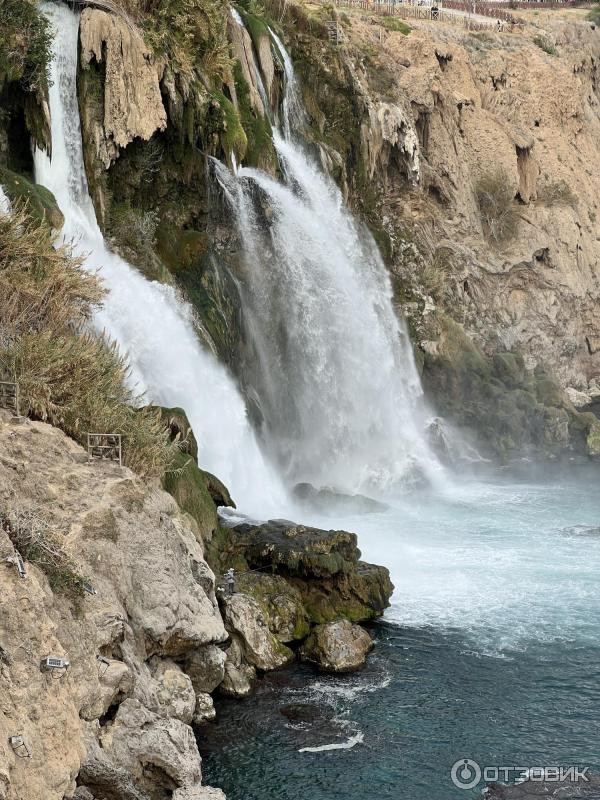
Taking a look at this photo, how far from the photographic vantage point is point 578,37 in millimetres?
56719

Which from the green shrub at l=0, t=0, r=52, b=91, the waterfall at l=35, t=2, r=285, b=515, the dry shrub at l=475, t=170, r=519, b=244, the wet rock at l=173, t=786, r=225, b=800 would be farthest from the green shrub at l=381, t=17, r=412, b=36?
the wet rock at l=173, t=786, r=225, b=800

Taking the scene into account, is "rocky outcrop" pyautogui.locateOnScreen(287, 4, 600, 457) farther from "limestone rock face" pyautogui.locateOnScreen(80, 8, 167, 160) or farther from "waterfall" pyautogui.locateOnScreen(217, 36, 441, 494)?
"limestone rock face" pyautogui.locateOnScreen(80, 8, 167, 160)

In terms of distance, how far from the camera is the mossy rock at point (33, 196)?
850 inches

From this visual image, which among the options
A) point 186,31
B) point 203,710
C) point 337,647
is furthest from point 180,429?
point 186,31

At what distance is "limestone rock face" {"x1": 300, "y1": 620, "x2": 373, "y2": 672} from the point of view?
18203 millimetres

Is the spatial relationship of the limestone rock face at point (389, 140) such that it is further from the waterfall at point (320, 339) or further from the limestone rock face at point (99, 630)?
the limestone rock face at point (99, 630)

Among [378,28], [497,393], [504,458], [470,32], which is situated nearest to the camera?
[504,458]

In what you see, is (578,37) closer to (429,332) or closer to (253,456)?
(429,332)

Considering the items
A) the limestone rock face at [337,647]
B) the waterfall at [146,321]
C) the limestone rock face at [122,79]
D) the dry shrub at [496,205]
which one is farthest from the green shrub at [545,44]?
the limestone rock face at [337,647]

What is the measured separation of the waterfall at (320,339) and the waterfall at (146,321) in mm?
3445

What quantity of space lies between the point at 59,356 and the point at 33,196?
6308 millimetres

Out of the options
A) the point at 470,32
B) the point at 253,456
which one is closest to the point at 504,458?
the point at 253,456

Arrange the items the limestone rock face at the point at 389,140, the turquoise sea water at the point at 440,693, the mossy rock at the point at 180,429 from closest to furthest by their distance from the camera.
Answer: the turquoise sea water at the point at 440,693 < the mossy rock at the point at 180,429 < the limestone rock face at the point at 389,140

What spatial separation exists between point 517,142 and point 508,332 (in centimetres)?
957
